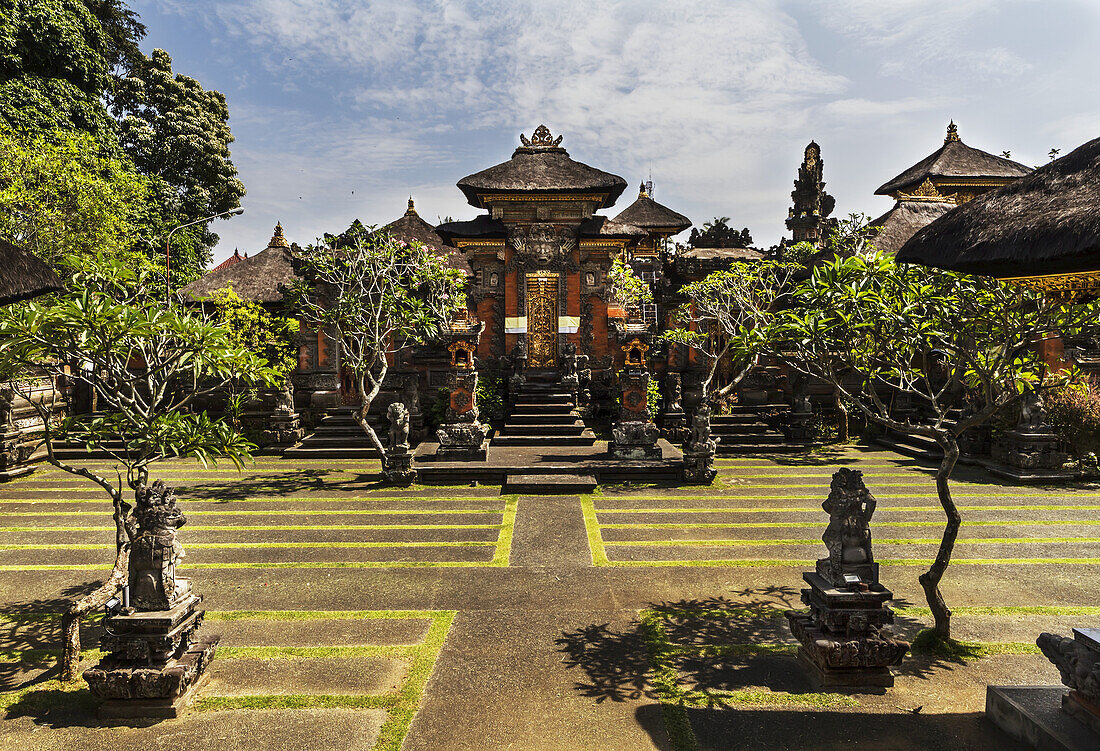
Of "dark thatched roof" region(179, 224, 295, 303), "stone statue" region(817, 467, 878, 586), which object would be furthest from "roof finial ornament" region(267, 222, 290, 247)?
"stone statue" region(817, 467, 878, 586)

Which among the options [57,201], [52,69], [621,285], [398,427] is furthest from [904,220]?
[52,69]

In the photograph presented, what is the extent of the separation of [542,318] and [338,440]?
321 inches

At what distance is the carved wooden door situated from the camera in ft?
70.9

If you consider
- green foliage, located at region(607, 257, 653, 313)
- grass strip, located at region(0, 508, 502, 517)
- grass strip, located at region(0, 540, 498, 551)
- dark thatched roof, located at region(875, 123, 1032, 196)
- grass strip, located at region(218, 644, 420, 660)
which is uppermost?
dark thatched roof, located at region(875, 123, 1032, 196)

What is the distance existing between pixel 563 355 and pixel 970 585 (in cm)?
1451

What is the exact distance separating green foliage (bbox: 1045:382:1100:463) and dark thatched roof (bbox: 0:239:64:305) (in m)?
19.3

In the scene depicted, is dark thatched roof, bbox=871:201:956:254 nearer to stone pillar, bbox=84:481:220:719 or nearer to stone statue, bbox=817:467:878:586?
stone statue, bbox=817:467:878:586

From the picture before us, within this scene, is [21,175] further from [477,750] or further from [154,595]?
[477,750]

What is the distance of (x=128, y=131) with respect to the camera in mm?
30094

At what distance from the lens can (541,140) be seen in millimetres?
23078

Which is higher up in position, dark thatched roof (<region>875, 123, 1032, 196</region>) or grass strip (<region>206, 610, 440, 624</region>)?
dark thatched roof (<region>875, 123, 1032, 196</region>)

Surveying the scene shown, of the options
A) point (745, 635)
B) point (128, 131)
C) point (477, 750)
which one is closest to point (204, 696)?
point (477, 750)

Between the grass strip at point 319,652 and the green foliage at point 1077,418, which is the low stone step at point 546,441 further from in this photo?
the green foliage at point 1077,418

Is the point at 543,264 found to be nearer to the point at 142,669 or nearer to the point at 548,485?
the point at 548,485
